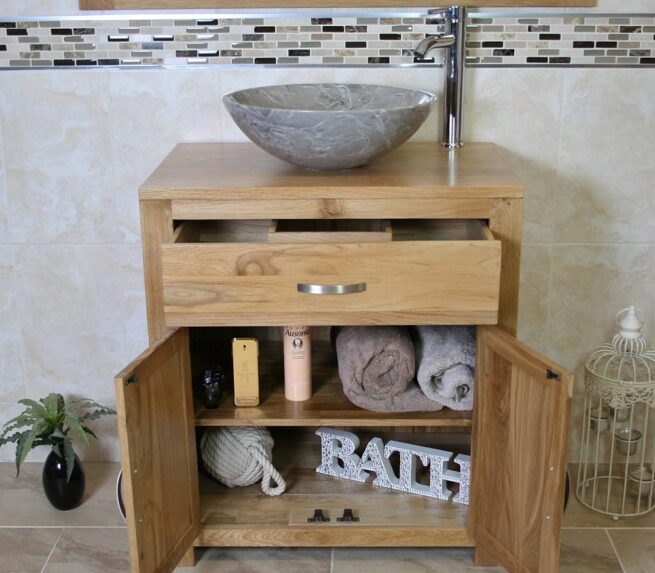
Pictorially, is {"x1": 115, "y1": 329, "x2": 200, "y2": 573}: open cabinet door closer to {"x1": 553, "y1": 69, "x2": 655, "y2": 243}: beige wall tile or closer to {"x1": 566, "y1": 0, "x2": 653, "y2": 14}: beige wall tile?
{"x1": 553, "y1": 69, "x2": 655, "y2": 243}: beige wall tile

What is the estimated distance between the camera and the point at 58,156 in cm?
216

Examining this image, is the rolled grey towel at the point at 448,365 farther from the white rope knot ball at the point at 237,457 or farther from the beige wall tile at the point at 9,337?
the beige wall tile at the point at 9,337

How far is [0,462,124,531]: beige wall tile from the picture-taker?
2127 mm

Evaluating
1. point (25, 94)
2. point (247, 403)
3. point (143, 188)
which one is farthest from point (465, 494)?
point (25, 94)

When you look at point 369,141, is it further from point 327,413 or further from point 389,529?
point 389,529

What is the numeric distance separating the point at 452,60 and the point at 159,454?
996 mm

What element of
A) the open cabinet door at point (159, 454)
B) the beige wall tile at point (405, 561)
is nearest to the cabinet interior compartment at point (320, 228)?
the open cabinet door at point (159, 454)

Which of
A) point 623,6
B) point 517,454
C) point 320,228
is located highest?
point 623,6

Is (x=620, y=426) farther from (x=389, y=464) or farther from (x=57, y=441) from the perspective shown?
(x=57, y=441)

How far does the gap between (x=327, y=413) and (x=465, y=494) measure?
35cm

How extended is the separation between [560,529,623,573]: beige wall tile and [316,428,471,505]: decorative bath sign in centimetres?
24

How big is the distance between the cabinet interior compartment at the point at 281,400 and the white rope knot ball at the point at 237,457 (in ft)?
0.31

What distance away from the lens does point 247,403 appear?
1.96 metres

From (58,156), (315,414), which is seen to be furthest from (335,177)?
(58,156)
